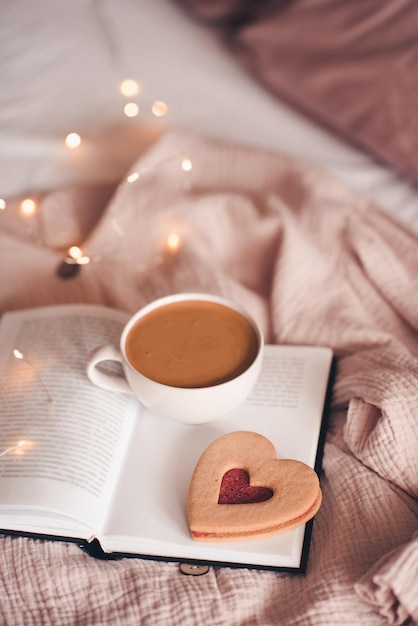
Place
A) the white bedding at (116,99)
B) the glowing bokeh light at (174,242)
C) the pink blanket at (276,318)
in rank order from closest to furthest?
the pink blanket at (276,318)
the glowing bokeh light at (174,242)
the white bedding at (116,99)

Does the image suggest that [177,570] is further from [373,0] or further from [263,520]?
[373,0]

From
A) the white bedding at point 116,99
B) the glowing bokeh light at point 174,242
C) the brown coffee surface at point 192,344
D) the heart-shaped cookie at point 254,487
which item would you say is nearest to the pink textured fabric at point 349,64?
the white bedding at point 116,99

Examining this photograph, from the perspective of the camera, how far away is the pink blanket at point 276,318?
62cm

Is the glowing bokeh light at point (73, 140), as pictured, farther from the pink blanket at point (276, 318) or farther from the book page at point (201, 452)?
the book page at point (201, 452)

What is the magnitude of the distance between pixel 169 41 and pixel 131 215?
0.46 m

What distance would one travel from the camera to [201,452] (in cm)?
72

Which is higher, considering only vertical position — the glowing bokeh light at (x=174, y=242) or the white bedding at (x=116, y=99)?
the white bedding at (x=116, y=99)

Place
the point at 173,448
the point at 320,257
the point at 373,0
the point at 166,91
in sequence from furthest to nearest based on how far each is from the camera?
1. the point at 166,91
2. the point at 373,0
3. the point at 320,257
4. the point at 173,448

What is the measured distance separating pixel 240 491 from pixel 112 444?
0.15 meters

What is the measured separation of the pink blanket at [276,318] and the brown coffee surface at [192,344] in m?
0.12

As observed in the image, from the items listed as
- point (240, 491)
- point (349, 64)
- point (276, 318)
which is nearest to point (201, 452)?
point (240, 491)

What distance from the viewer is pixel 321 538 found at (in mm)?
669

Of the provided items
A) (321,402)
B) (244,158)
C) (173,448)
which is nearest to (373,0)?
(244,158)

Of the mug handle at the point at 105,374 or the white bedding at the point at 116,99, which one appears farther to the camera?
the white bedding at the point at 116,99
